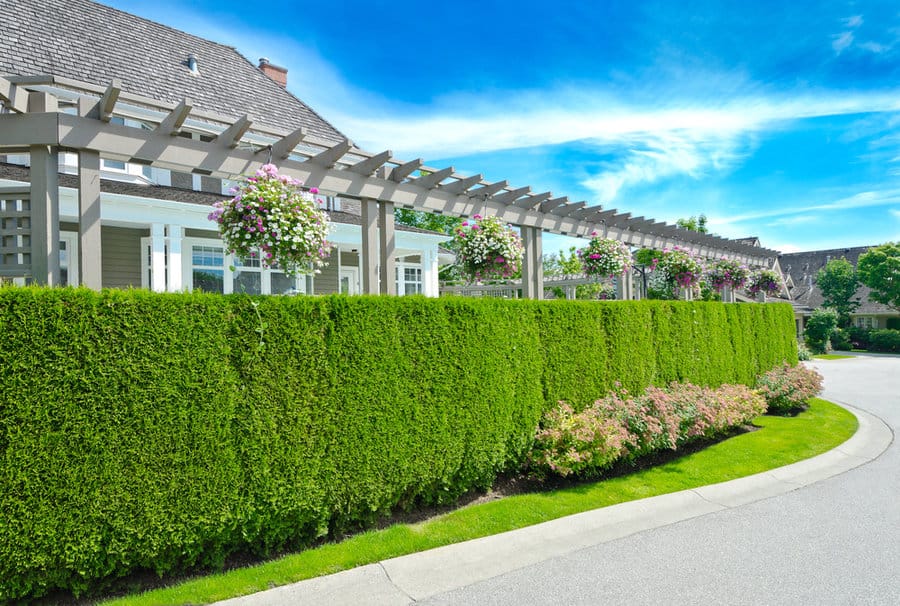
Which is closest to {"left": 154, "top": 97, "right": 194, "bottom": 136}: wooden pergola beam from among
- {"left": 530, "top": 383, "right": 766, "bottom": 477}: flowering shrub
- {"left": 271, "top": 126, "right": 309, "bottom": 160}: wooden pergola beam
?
{"left": 271, "top": 126, "right": 309, "bottom": 160}: wooden pergola beam

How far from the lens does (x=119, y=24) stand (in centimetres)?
1341

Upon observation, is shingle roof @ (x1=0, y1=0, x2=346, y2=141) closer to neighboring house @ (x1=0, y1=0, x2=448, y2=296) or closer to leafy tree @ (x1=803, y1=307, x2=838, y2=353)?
neighboring house @ (x1=0, y1=0, x2=448, y2=296)

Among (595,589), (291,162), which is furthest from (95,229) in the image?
(595,589)

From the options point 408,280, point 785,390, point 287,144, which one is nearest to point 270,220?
point 287,144

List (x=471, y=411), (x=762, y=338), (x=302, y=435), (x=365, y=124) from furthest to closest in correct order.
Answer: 1. (x=365, y=124)
2. (x=762, y=338)
3. (x=471, y=411)
4. (x=302, y=435)

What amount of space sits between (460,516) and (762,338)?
10911 mm

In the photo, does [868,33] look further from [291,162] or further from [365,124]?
[291,162]

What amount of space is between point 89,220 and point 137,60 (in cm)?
1004

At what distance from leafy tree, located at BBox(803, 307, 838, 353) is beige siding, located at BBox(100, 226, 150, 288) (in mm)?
39747

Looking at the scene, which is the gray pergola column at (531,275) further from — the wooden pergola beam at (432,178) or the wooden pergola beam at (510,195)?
the wooden pergola beam at (432,178)

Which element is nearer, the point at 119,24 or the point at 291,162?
the point at 291,162

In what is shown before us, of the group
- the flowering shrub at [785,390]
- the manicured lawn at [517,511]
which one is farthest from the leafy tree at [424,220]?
the manicured lawn at [517,511]

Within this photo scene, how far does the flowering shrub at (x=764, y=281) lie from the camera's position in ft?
61.9

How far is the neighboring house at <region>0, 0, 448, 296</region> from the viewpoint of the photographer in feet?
33.4
